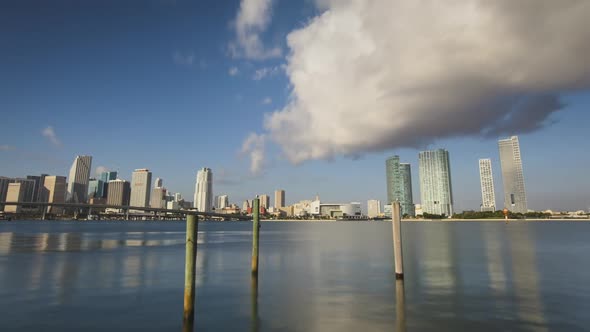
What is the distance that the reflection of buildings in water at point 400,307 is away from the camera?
14.1 m

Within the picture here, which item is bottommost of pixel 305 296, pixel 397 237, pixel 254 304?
pixel 254 304

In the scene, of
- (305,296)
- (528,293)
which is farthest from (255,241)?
(528,293)

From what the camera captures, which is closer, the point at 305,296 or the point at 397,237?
the point at 305,296

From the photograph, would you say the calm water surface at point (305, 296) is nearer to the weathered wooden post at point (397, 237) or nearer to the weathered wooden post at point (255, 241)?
the weathered wooden post at point (255, 241)

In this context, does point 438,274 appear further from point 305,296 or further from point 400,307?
point 305,296

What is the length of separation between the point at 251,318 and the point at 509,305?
12.8 meters

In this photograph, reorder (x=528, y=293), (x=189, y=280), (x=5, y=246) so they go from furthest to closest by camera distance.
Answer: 1. (x=5, y=246)
2. (x=528, y=293)
3. (x=189, y=280)

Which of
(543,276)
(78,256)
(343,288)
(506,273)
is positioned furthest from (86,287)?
(543,276)

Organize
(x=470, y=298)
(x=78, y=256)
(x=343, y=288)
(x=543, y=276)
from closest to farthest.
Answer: (x=470, y=298), (x=343, y=288), (x=543, y=276), (x=78, y=256)

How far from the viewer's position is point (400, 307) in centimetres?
1705

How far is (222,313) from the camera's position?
53.4ft

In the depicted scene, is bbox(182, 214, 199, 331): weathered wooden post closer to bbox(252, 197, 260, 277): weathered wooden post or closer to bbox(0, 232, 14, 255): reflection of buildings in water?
bbox(252, 197, 260, 277): weathered wooden post

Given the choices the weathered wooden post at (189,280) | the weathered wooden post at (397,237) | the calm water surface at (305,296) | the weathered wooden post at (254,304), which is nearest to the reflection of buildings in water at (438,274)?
the calm water surface at (305,296)

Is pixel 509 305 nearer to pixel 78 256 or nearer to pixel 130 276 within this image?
pixel 130 276
